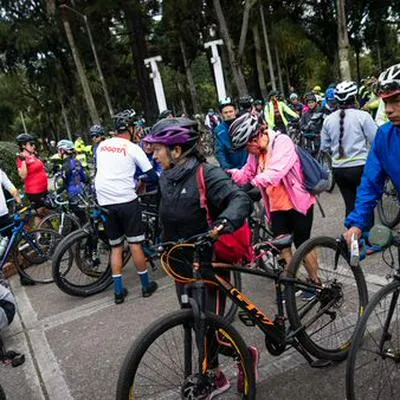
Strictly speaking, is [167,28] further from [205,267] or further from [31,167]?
[205,267]

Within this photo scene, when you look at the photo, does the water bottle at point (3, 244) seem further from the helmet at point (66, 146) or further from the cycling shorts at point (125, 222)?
the helmet at point (66, 146)

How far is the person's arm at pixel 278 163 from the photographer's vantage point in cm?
379

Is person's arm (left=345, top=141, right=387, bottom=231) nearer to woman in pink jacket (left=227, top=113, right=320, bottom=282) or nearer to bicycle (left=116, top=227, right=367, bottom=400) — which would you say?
bicycle (left=116, top=227, right=367, bottom=400)

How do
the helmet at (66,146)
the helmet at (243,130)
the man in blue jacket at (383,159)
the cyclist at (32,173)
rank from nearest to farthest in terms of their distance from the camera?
1. the man in blue jacket at (383,159)
2. the helmet at (243,130)
3. the cyclist at (32,173)
4. the helmet at (66,146)

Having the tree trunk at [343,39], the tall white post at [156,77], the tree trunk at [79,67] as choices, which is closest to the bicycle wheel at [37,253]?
the tree trunk at [343,39]

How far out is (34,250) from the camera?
21.6ft

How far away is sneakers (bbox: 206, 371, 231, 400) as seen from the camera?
279cm

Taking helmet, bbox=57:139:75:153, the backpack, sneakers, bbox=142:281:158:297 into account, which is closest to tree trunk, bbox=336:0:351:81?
helmet, bbox=57:139:75:153

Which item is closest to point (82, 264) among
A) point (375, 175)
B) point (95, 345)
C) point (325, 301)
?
point (95, 345)

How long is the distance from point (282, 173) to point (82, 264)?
9.53 ft

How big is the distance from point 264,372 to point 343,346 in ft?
1.95

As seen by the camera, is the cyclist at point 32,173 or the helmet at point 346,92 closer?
the helmet at point 346,92

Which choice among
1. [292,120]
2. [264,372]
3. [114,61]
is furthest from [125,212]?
[114,61]

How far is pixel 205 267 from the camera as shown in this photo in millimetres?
2875
